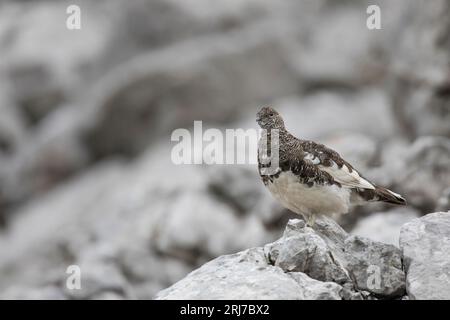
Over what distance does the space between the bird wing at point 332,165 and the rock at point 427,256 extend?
1428mm

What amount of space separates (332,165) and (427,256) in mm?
2076

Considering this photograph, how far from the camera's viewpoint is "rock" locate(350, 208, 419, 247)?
508 inches

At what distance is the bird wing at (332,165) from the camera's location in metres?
9.73

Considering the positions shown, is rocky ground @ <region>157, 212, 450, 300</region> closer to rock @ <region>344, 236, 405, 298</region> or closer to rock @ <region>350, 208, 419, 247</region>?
rock @ <region>344, 236, 405, 298</region>

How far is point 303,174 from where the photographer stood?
9.46 m

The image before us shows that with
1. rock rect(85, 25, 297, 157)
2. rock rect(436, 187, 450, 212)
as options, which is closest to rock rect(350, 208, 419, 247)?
rock rect(436, 187, 450, 212)

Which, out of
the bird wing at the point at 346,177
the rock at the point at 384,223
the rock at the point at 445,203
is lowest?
the rock at the point at 384,223

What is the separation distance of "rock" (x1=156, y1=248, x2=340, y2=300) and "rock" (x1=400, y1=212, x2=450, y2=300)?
0.90m

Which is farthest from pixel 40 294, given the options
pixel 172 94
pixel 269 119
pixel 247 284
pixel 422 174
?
pixel 172 94

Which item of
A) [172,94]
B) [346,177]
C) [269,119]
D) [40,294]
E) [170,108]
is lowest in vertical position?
[40,294]

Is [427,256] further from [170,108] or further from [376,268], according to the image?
[170,108]

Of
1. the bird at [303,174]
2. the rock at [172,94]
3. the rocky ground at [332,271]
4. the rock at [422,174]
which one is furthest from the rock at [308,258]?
the rock at [172,94]

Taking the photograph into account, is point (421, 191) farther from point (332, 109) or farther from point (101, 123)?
point (101, 123)

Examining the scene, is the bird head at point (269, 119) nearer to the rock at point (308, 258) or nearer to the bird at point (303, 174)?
the bird at point (303, 174)
